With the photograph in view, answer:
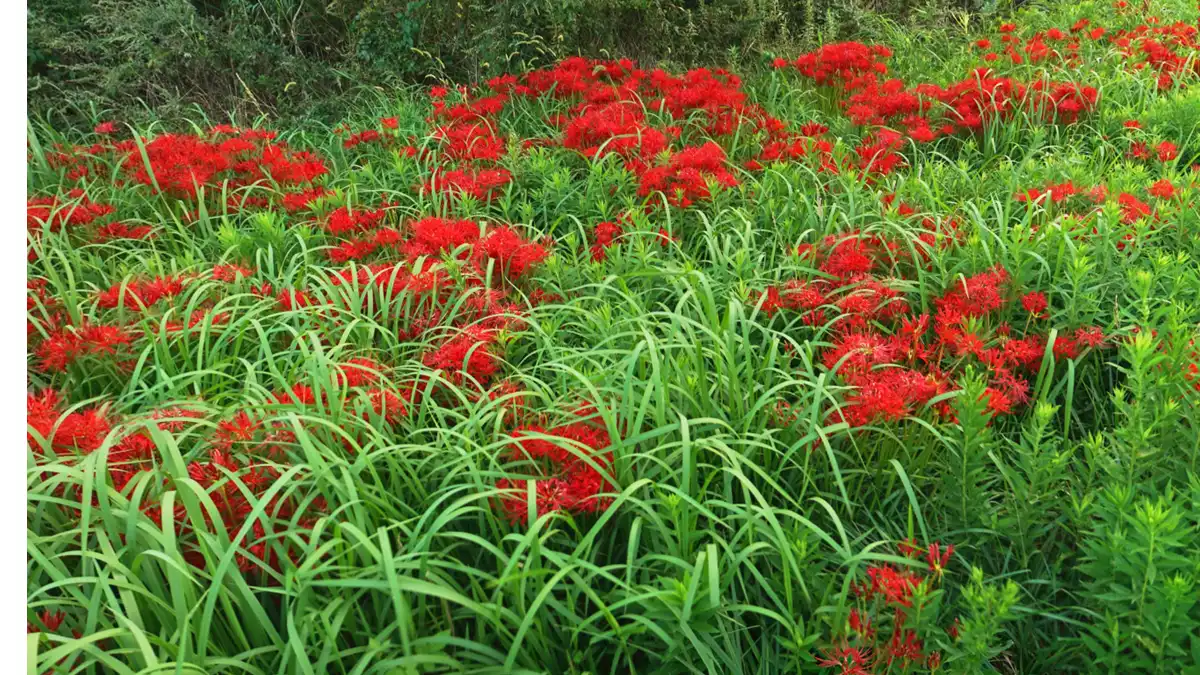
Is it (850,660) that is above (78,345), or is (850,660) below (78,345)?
below

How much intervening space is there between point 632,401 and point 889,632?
2.16 feet

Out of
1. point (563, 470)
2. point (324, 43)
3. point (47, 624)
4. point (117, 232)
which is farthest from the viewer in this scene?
point (324, 43)

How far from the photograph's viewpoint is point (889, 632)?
157 centimetres

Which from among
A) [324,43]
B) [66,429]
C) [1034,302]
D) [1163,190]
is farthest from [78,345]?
[324,43]

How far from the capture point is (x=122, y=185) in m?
3.85

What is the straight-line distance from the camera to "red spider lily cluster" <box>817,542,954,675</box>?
143cm

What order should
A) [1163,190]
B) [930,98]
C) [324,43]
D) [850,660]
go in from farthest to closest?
[324,43] → [930,98] → [1163,190] → [850,660]

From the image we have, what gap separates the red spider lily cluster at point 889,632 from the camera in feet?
4.71

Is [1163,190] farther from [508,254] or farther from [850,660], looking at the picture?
[850,660]

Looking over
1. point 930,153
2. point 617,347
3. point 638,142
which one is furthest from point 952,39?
point 617,347

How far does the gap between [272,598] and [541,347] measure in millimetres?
957

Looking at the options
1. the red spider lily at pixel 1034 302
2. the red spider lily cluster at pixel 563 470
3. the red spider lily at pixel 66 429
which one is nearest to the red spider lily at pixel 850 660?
the red spider lily cluster at pixel 563 470

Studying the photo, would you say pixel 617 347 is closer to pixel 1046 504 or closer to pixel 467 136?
pixel 1046 504

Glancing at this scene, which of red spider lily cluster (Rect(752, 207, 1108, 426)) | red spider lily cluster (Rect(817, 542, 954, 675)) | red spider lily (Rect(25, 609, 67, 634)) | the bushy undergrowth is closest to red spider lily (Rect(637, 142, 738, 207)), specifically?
the bushy undergrowth
